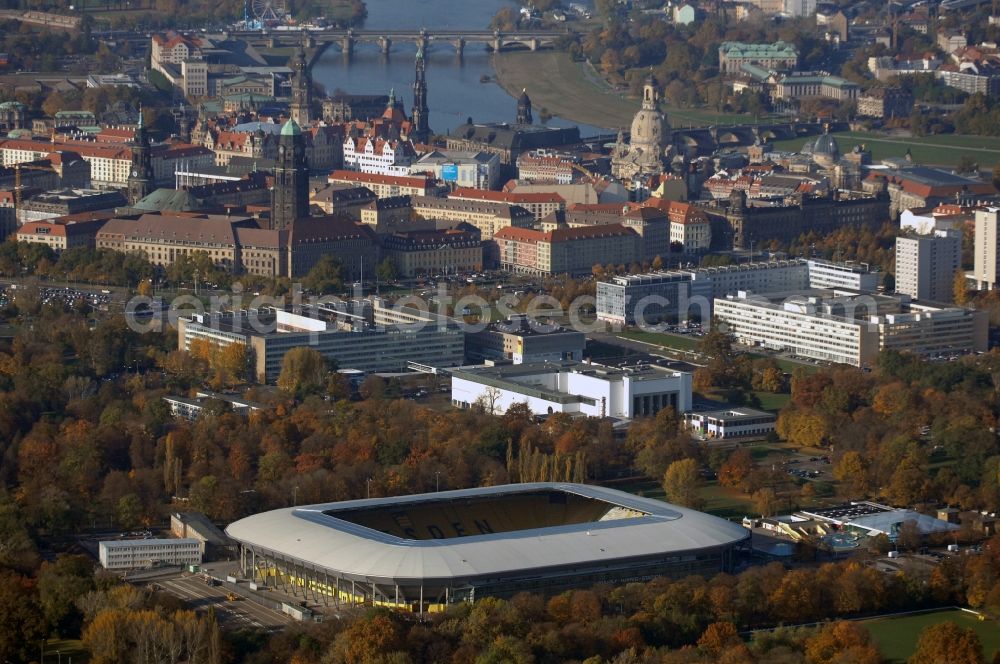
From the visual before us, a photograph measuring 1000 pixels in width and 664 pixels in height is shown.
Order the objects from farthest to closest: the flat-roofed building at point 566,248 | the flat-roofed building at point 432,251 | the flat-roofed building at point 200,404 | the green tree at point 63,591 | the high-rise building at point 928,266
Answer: the flat-roofed building at point 566,248
the flat-roofed building at point 432,251
the high-rise building at point 928,266
the flat-roofed building at point 200,404
the green tree at point 63,591

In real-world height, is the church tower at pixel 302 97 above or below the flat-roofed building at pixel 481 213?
above

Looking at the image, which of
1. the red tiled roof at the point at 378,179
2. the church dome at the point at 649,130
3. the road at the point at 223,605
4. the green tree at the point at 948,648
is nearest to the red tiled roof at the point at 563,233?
the red tiled roof at the point at 378,179

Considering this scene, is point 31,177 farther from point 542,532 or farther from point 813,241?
point 542,532

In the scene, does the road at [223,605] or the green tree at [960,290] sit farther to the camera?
the green tree at [960,290]

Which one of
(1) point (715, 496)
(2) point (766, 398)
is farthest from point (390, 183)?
(1) point (715, 496)

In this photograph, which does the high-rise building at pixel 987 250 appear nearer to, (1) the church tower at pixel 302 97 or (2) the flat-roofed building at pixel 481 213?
(2) the flat-roofed building at pixel 481 213

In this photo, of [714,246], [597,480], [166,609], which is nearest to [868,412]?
[597,480]

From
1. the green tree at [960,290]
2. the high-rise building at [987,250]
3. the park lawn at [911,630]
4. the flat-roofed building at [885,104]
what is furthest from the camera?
the flat-roofed building at [885,104]
